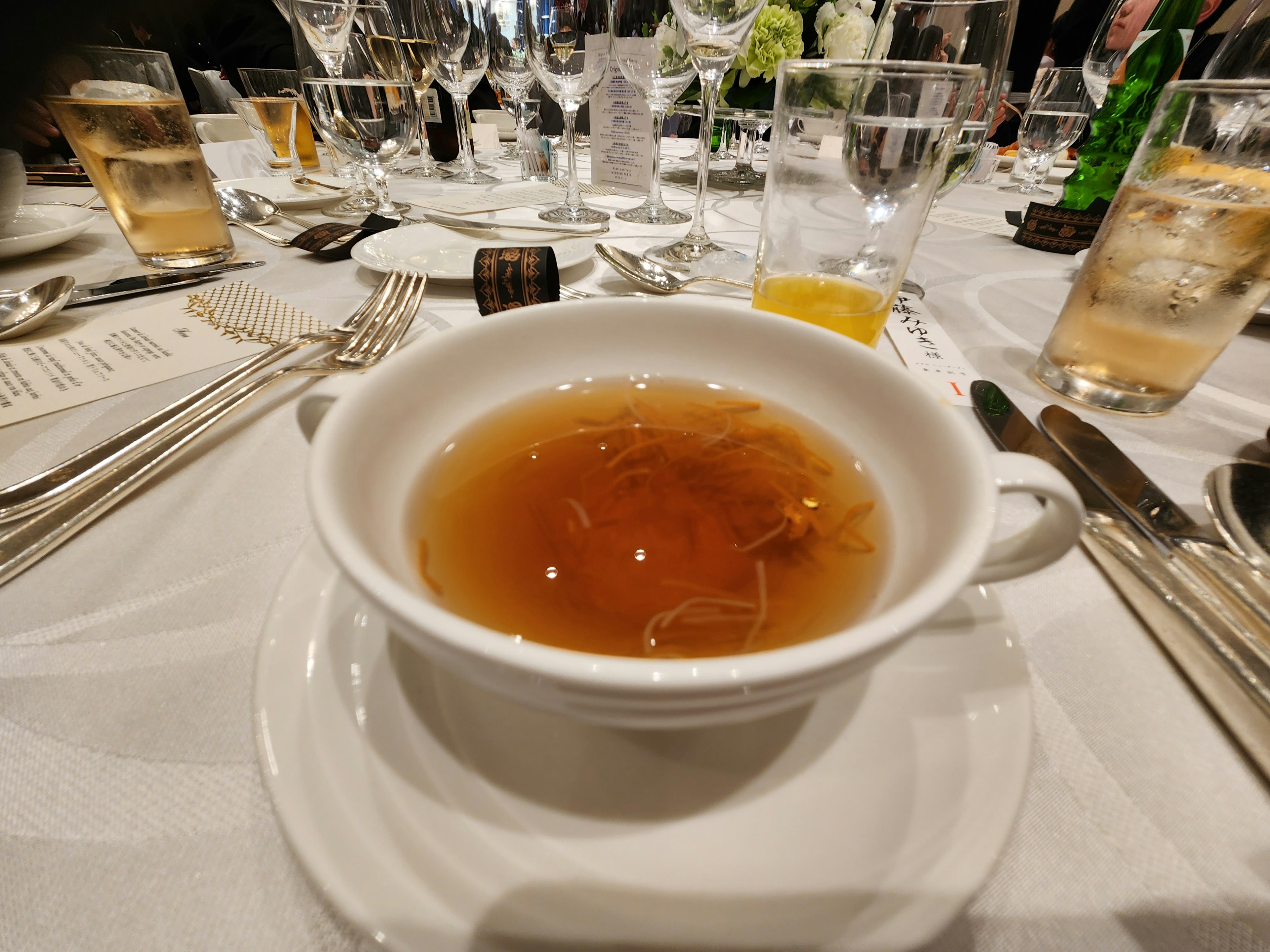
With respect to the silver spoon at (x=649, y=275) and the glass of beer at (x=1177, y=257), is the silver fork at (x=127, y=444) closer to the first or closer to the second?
the silver spoon at (x=649, y=275)

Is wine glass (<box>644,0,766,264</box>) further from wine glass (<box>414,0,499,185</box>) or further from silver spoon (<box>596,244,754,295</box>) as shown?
wine glass (<box>414,0,499,185</box>)

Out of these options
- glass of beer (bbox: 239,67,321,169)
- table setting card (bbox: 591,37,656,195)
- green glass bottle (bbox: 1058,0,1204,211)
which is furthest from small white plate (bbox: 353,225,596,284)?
green glass bottle (bbox: 1058,0,1204,211)

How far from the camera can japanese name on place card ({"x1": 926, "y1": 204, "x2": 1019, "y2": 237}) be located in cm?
176

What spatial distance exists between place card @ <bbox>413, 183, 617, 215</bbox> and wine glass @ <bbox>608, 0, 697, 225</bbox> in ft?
1.58

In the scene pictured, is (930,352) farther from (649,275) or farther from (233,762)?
(233,762)

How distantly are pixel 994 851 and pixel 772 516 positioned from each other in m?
0.40

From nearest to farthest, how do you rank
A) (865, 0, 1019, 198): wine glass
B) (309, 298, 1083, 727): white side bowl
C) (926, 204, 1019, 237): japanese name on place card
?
1. (309, 298, 1083, 727): white side bowl
2. (865, 0, 1019, 198): wine glass
3. (926, 204, 1019, 237): japanese name on place card

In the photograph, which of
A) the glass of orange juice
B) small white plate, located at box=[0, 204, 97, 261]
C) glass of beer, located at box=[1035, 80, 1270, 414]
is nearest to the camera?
glass of beer, located at box=[1035, 80, 1270, 414]

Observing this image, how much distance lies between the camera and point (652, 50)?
1.41 m

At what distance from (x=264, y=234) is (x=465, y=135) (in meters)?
1.21

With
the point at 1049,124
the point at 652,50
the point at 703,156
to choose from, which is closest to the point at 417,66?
the point at 652,50

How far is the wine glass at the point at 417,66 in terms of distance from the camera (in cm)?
195

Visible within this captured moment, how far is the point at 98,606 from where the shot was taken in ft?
1.67

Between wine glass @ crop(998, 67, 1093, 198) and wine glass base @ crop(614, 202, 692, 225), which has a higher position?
wine glass @ crop(998, 67, 1093, 198)
